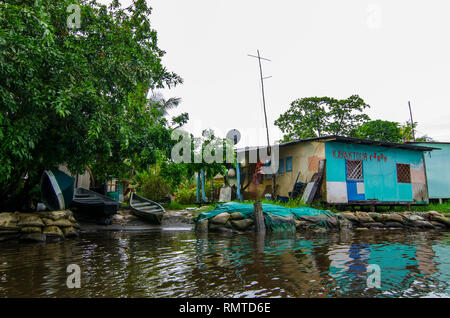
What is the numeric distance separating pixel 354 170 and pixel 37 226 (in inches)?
558

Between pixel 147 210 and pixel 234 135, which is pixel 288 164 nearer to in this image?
pixel 234 135

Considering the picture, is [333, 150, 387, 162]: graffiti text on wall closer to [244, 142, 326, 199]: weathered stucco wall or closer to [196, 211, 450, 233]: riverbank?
[244, 142, 326, 199]: weathered stucco wall

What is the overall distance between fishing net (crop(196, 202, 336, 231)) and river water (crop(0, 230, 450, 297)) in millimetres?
3069

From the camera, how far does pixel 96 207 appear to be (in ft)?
38.6

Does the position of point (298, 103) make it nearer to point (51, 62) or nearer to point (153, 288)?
point (51, 62)

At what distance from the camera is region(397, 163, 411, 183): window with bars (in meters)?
16.1

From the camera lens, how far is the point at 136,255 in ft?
19.7

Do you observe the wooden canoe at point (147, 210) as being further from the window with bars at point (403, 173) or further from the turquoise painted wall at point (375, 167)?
the window with bars at point (403, 173)

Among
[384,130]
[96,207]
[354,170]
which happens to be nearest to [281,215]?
[354,170]

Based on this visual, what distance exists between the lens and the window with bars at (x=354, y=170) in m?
14.9

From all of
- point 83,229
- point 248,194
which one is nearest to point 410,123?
point 248,194

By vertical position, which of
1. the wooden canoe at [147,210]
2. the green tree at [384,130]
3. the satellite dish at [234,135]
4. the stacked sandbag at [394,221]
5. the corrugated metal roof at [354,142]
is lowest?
the stacked sandbag at [394,221]

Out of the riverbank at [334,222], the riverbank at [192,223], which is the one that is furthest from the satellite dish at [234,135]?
the riverbank at [334,222]

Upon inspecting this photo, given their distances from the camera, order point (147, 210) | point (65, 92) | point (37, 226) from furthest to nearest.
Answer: point (147, 210) < point (37, 226) < point (65, 92)
